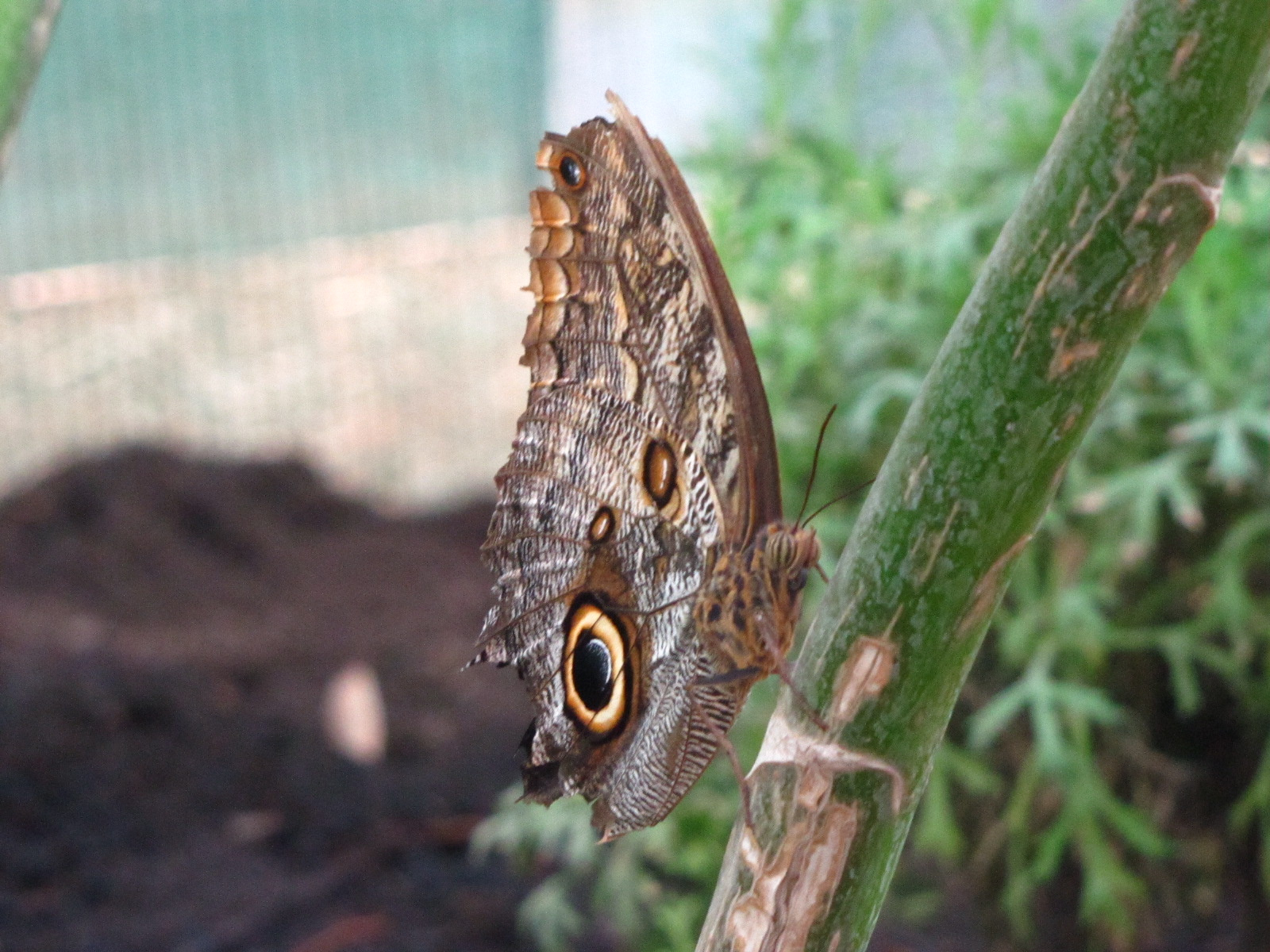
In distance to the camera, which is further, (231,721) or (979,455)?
(231,721)

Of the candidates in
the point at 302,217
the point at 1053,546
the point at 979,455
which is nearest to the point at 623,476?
the point at 979,455

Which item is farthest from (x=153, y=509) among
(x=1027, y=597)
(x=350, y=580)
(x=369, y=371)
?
(x=1027, y=597)

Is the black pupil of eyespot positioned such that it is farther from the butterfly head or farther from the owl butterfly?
the butterfly head

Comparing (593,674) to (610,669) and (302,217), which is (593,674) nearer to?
(610,669)

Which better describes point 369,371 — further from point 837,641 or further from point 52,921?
point 837,641

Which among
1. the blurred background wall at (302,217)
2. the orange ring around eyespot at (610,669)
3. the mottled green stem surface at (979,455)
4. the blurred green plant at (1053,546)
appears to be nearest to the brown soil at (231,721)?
the blurred background wall at (302,217)

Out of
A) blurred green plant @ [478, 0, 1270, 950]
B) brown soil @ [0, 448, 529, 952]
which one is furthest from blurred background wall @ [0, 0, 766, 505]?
blurred green plant @ [478, 0, 1270, 950]
